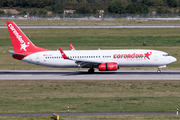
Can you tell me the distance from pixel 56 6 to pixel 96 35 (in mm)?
109422

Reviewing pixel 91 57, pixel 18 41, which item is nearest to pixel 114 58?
pixel 91 57

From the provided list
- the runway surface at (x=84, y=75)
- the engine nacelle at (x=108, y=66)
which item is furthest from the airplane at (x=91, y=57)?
the runway surface at (x=84, y=75)

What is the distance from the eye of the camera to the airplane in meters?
45.6

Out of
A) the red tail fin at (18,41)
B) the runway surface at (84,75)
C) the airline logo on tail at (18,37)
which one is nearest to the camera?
the runway surface at (84,75)

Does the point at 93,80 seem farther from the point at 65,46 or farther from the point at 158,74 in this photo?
the point at 65,46

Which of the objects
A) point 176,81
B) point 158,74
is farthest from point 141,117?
point 158,74

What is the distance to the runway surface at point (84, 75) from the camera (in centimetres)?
4284

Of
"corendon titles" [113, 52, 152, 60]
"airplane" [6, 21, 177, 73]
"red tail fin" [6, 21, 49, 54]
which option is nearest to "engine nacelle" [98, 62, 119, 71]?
"airplane" [6, 21, 177, 73]

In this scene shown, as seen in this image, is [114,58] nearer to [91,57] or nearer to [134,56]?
[134,56]

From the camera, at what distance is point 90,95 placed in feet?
105

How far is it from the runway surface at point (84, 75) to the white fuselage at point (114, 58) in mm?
1577

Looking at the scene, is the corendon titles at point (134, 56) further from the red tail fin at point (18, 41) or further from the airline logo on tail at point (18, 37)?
the airline logo on tail at point (18, 37)

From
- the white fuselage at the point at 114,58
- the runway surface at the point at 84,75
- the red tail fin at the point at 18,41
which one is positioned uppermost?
the red tail fin at the point at 18,41

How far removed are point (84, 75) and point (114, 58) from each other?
530 cm
